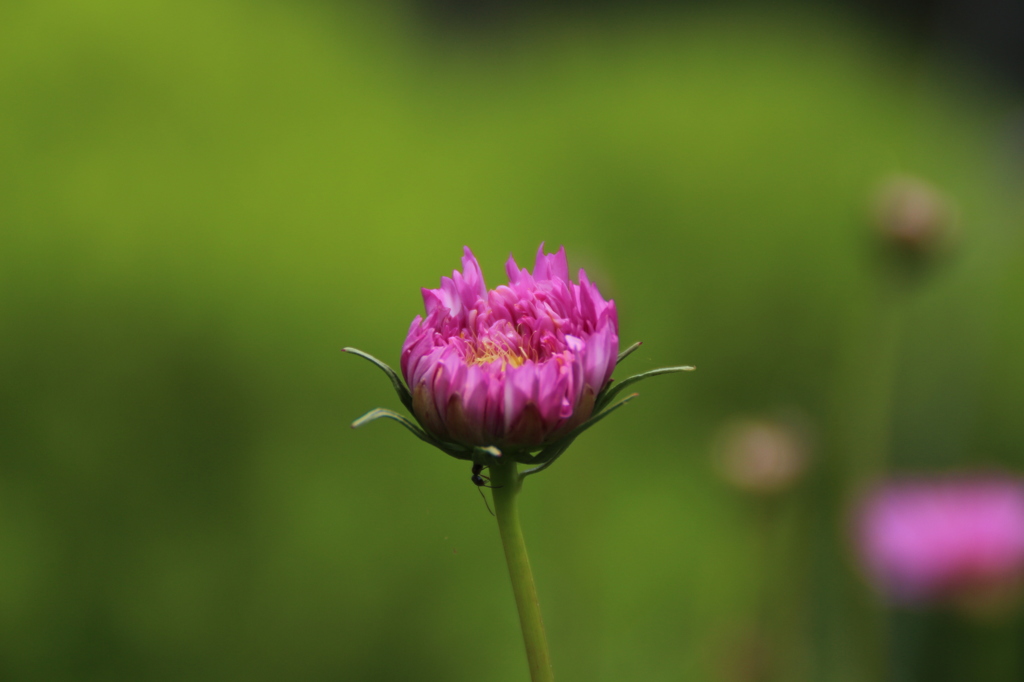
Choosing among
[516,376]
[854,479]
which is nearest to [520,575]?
[516,376]

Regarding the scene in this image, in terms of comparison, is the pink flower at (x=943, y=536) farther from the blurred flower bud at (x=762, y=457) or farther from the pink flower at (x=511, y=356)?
the pink flower at (x=511, y=356)

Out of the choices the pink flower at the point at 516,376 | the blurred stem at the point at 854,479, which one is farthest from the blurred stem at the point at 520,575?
the blurred stem at the point at 854,479

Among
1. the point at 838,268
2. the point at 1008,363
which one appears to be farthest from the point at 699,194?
the point at 1008,363

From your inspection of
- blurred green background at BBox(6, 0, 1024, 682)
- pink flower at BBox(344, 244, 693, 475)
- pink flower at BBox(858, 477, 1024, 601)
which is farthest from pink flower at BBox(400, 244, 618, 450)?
pink flower at BBox(858, 477, 1024, 601)

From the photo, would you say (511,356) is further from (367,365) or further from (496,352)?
(367,365)

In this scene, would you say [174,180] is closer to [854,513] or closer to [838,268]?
[854,513]
